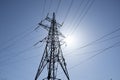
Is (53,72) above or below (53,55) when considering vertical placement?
below

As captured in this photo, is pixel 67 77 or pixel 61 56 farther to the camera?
pixel 61 56

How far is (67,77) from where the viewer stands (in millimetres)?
17859

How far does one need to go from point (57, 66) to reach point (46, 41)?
320 cm

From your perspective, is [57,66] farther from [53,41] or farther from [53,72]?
[53,41]

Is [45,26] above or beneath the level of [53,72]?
above

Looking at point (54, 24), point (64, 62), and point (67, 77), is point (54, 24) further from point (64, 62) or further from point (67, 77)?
point (67, 77)

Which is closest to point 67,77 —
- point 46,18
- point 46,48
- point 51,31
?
point 46,48

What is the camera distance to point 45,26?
2120 cm

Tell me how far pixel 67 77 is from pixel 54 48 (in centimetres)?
334

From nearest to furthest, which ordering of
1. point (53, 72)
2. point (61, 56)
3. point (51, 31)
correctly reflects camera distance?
point (53, 72) → point (61, 56) → point (51, 31)

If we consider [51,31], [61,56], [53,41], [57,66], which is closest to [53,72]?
[57,66]

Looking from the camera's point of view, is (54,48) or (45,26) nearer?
(54,48)

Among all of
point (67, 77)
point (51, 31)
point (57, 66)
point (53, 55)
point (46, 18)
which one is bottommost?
point (67, 77)

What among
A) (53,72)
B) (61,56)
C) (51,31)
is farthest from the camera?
(51,31)
